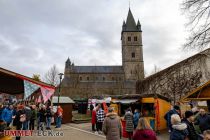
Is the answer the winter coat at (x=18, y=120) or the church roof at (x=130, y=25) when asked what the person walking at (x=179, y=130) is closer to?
the winter coat at (x=18, y=120)

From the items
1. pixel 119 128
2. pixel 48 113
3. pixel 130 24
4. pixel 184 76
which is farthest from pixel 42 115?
pixel 130 24

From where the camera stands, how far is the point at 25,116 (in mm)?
10266

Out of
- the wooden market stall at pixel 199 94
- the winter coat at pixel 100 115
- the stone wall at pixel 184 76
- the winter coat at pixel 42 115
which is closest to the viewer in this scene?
the wooden market stall at pixel 199 94

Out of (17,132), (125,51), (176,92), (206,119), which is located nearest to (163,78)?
(176,92)

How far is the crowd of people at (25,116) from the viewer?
399 inches

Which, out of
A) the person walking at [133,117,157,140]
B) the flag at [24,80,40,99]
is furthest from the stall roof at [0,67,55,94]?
the person walking at [133,117,157,140]

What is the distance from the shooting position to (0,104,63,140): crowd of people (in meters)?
10.1

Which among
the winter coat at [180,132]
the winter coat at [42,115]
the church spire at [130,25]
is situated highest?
the church spire at [130,25]

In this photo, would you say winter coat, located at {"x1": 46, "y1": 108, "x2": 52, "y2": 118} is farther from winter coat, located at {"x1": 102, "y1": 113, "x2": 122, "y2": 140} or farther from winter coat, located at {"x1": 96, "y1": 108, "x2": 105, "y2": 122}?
winter coat, located at {"x1": 102, "y1": 113, "x2": 122, "y2": 140}

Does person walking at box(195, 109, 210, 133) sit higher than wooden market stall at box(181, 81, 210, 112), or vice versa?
wooden market stall at box(181, 81, 210, 112)

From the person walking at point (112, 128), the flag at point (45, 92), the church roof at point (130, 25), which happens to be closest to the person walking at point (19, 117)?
the flag at point (45, 92)

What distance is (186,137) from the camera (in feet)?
17.9

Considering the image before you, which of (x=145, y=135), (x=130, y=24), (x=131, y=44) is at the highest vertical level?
(x=130, y=24)

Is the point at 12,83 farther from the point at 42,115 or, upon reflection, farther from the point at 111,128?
the point at 111,128
